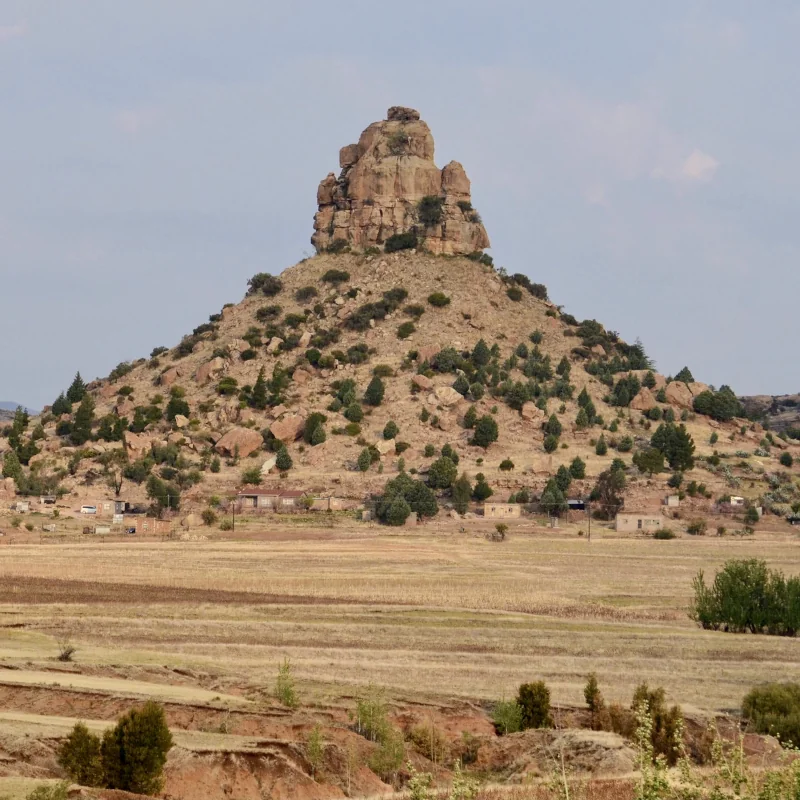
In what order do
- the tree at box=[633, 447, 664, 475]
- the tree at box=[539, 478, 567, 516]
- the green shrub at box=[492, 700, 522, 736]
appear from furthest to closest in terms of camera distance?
the tree at box=[633, 447, 664, 475], the tree at box=[539, 478, 567, 516], the green shrub at box=[492, 700, 522, 736]

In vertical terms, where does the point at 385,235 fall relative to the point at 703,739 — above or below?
above

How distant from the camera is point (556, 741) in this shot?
22.9 metres

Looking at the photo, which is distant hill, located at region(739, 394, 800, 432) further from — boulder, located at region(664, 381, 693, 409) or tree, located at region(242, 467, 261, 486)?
tree, located at region(242, 467, 261, 486)

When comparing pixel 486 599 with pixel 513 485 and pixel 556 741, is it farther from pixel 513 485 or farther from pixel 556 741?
pixel 513 485

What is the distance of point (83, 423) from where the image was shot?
116188 millimetres

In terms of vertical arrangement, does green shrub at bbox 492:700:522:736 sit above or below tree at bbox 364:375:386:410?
below

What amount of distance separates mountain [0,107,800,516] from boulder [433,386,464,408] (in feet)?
0.52

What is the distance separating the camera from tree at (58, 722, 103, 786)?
18.2 metres

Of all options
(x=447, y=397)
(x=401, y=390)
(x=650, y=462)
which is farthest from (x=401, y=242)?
(x=650, y=462)

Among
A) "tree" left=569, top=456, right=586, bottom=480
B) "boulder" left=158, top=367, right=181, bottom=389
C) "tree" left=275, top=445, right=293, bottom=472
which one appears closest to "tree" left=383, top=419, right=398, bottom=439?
"tree" left=275, top=445, right=293, bottom=472

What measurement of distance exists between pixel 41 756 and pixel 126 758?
1835 mm

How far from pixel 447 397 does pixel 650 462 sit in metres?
22.1

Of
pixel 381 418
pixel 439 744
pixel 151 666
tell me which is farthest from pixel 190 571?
pixel 381 418

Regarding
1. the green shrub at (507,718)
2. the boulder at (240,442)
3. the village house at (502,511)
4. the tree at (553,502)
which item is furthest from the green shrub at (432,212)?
the green shrub at (507,718)
